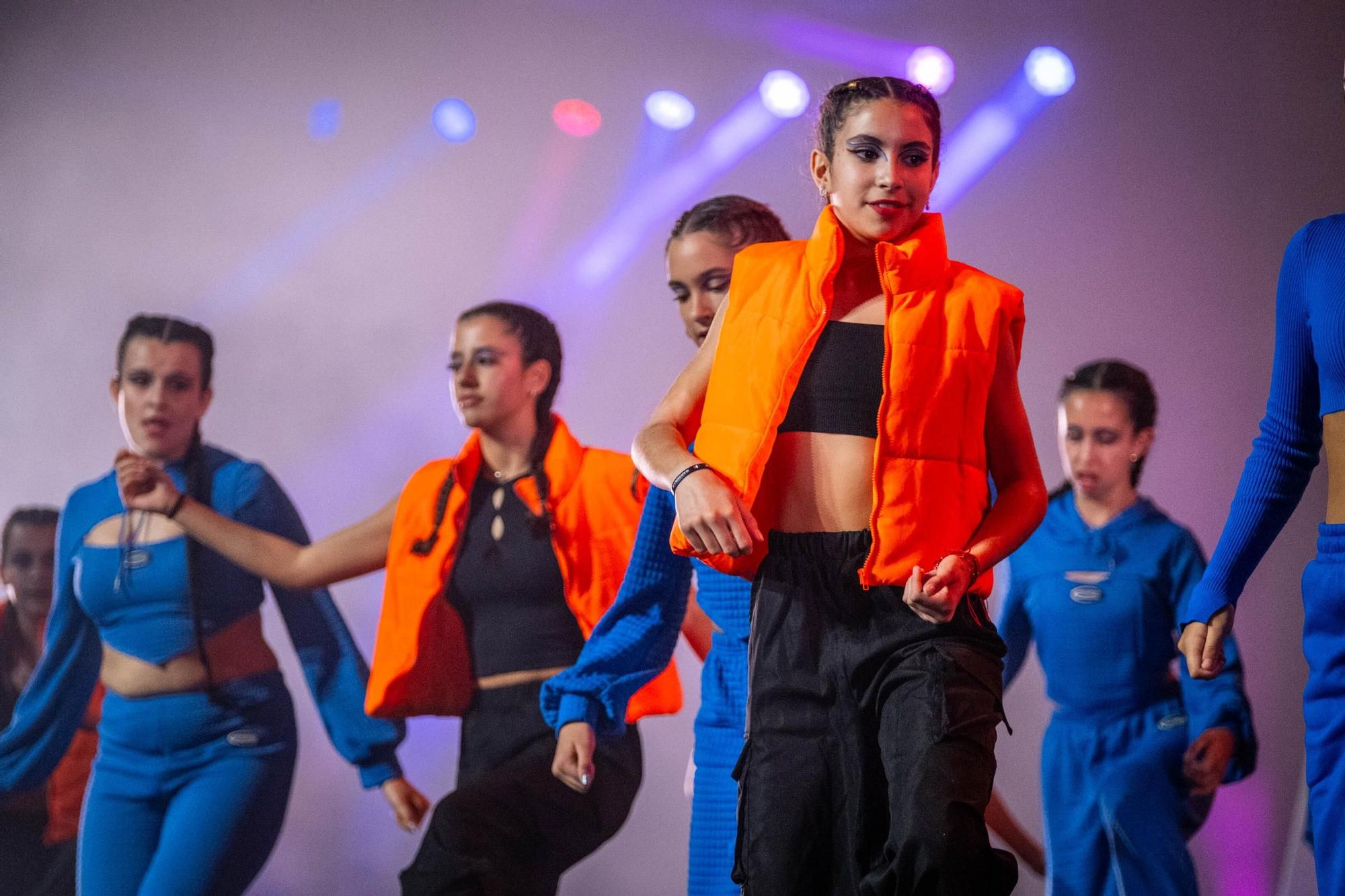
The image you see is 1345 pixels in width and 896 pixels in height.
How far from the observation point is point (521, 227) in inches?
167

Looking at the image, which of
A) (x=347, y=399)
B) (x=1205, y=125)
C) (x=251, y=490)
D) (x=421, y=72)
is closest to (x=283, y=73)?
(x=421, y=72)

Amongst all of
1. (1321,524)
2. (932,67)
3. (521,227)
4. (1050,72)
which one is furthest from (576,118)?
(1321,524)

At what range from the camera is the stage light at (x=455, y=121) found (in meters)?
4.33

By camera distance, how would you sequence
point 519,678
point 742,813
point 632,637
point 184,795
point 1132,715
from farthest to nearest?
point 184,795
point 1132,715
point 519,678
point 632,637
point 742,813

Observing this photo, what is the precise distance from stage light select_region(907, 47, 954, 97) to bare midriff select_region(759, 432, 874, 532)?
8.88 feet

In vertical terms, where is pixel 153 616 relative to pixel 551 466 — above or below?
below

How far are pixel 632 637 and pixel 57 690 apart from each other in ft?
7.93

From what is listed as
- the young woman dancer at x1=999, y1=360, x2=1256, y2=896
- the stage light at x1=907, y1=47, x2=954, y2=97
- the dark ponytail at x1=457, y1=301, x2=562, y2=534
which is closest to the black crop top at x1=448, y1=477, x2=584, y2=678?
the dark ponytail at x1=457, y1=301, x2=562, y2=534

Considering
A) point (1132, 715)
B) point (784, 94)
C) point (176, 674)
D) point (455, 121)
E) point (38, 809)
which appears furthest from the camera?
point (455, 121)

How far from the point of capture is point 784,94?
4.21m

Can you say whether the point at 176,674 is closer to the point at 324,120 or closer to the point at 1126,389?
the point at 324,120

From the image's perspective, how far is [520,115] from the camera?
169 inches

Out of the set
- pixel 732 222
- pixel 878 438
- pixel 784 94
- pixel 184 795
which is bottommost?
pixel 184 795

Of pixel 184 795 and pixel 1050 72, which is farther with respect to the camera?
pixel 1050 72
